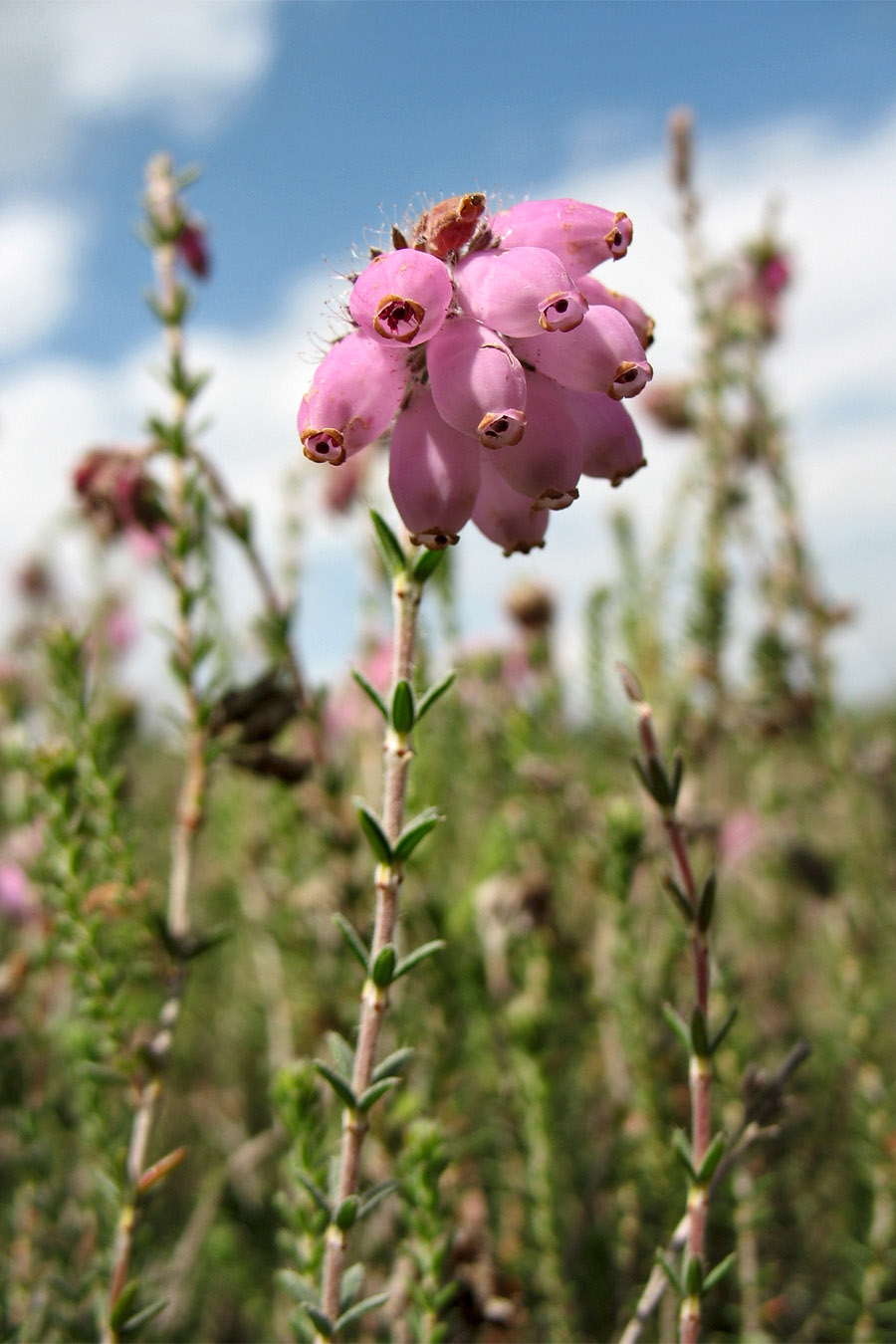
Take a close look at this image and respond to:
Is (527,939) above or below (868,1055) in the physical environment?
above

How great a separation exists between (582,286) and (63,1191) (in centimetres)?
189

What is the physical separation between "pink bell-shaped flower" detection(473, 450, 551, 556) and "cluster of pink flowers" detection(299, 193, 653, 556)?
24mm

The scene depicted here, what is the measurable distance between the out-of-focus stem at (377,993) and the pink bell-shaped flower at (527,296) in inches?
11.4

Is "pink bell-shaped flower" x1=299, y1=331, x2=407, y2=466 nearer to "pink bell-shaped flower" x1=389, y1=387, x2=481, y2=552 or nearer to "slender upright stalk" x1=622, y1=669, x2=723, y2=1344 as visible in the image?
"pink bell-shaped flower" x1=389, y1=387, x2=481, y2=552

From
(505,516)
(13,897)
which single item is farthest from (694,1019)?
(13,897)

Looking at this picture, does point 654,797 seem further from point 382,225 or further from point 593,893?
point 593,893

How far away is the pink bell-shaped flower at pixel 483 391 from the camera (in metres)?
0.87

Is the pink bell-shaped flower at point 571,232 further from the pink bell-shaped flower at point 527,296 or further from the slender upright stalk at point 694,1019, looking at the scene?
the slender upright stalk at point 694,1019

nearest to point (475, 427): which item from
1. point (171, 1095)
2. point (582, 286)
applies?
point (582, 286)

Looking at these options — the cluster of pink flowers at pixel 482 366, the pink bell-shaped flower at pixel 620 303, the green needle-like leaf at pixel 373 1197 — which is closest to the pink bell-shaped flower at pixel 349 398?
the cluster of pink flowers at pixel 482 366

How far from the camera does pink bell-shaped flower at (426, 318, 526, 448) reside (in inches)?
34.3

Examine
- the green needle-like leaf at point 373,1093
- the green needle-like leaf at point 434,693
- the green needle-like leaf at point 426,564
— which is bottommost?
the green needle-like leaf at point 373,1093

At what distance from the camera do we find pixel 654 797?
100 cm

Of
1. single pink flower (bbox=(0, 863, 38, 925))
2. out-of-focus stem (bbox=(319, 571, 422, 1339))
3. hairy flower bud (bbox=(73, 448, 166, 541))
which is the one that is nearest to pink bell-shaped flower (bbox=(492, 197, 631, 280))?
out-of-focus stem (bbox=(319, 571, 422, 1339))
